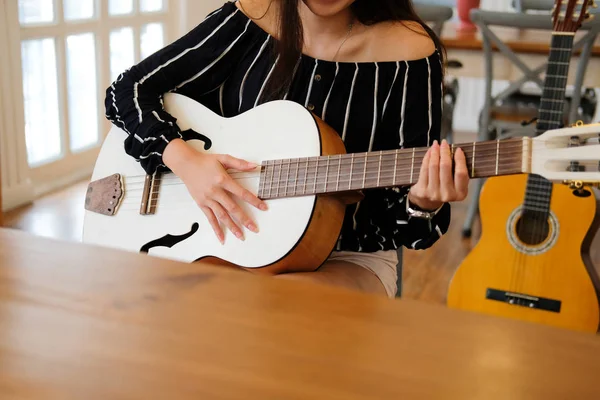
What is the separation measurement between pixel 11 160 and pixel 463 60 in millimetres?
1942

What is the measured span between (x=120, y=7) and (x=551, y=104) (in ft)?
8.09

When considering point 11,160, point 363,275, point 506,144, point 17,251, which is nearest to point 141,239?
point 363,275

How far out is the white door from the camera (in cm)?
298

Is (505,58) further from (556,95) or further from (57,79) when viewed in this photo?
(57,79)

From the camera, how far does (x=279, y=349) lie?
382mm

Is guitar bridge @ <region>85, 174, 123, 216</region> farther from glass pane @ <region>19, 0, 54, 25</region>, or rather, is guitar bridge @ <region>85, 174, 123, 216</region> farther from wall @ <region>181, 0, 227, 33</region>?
wall @ <region>181, 0, 227, 33</region>

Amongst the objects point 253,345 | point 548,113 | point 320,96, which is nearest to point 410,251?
point 548,113

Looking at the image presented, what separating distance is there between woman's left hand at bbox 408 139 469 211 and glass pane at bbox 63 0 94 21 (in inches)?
103

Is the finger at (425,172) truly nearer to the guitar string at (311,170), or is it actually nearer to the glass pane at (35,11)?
the guitar string at (311,170)

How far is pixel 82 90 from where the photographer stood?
11.5ft

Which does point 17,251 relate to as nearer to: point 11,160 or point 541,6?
point 11,160

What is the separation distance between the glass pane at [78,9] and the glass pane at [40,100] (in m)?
0.19

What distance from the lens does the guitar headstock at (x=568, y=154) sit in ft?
3.15

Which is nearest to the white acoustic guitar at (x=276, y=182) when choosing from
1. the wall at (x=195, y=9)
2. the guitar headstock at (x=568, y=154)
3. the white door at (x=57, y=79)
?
the guitar headstock at (x=568, y=154)
